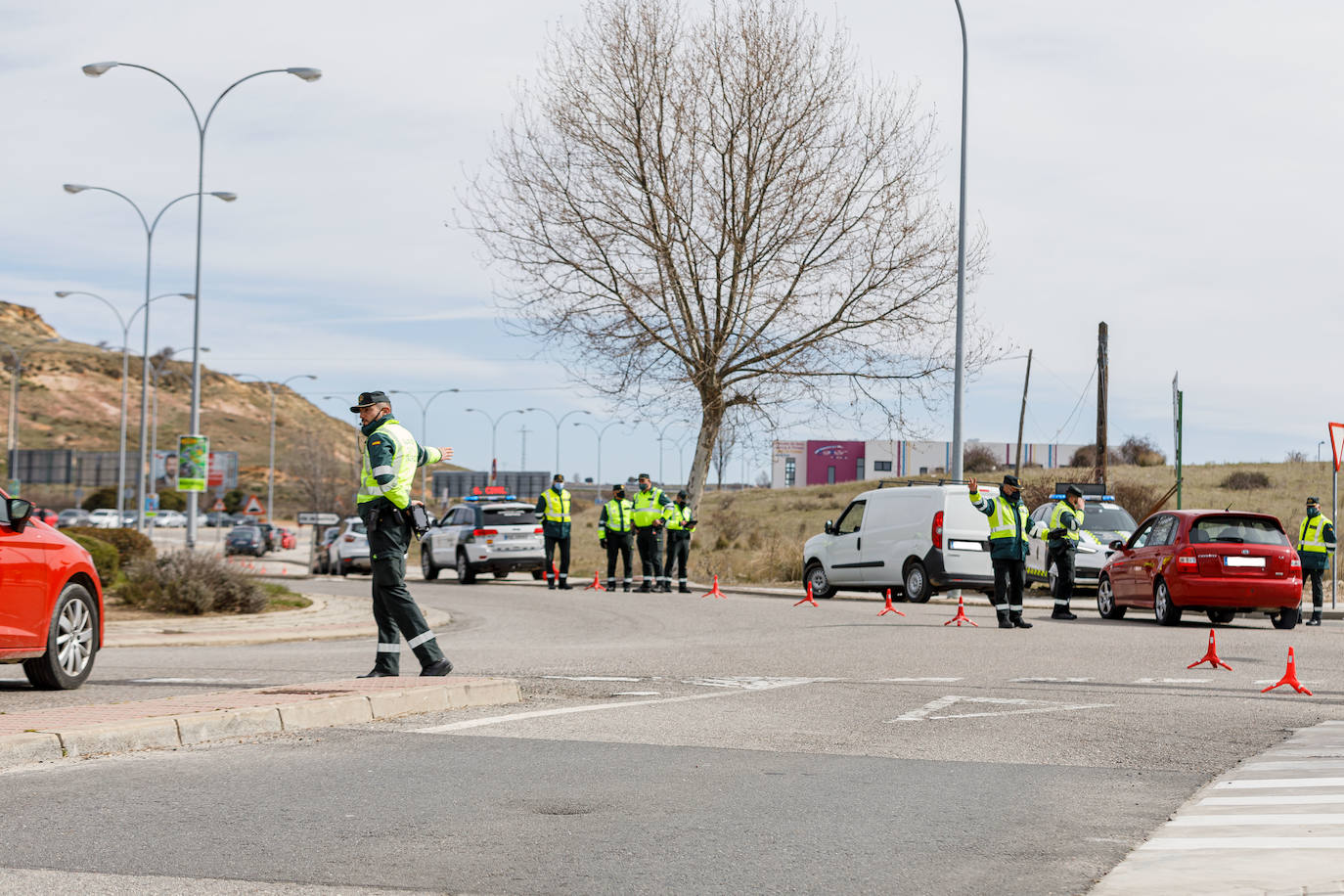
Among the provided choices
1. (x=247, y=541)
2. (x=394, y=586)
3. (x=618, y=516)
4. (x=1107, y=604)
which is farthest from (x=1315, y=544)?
(x=247, y=541)

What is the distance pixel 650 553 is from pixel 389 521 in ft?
55.7

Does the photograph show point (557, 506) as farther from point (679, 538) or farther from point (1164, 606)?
point (1164, 606)

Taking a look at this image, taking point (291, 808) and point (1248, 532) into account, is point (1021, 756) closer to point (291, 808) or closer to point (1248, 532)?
point (291, 808)

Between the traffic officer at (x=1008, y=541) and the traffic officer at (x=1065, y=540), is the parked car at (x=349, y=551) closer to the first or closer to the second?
the traffic officer at (x=1065, y=540)

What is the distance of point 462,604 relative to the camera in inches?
942

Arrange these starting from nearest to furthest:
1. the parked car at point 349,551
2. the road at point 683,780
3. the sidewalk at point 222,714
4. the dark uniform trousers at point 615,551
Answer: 1. the road at point 683,780
2. the sidewalk at point 222,714
3. the dark uniform trousers at point 615,551
4. the parked car at point 349,551

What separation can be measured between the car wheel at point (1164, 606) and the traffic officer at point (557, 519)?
10894mm

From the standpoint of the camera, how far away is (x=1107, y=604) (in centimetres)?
2150

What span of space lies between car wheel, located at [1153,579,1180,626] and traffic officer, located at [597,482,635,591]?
397 inches

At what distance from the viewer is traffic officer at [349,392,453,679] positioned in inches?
416

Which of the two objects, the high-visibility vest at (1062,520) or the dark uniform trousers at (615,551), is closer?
the high-visibility vest at (1062,520)

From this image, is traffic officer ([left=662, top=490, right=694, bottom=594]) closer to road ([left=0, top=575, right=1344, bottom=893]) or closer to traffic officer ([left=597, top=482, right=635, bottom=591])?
traffic officer ([left=597, top=482, right=635, bottom=591])

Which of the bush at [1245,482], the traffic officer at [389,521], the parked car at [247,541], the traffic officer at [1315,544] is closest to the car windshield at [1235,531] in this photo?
the traffic officer at [1315,544]

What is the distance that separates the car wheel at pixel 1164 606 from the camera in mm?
19391
